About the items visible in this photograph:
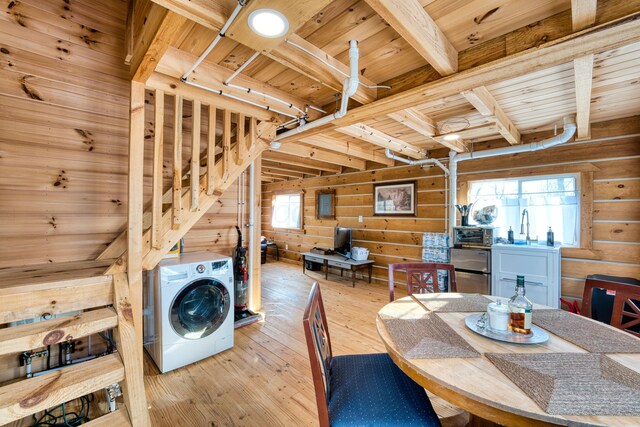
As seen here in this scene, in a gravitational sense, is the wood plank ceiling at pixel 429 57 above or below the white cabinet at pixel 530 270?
above

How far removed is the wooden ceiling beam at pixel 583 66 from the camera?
1.28m

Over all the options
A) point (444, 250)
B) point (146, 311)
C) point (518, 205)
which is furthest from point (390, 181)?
point (146, 311)

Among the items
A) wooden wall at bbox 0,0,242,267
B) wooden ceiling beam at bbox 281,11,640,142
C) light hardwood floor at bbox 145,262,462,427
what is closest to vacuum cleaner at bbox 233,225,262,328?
light hardwood floor at bbox 145,262,462,427

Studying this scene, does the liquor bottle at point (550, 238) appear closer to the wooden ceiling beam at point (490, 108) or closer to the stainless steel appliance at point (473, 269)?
the stainless steel appliance at point (473, 269)

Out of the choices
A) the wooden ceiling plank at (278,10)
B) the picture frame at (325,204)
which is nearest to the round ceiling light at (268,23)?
the wooden ceiling plank at (278,10)

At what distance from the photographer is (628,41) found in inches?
54.7

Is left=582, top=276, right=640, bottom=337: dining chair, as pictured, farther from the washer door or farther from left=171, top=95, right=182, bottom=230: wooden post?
left=171, top=95, right=182, bottom=230: wooden post

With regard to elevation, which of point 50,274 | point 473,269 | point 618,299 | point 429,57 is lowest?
point 473,269

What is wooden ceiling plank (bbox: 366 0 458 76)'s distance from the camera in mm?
1295

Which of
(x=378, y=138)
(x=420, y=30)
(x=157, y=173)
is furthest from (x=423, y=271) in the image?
(x=157, y=173)

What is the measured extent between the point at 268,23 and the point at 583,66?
6.78ft

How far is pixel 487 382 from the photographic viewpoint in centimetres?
91

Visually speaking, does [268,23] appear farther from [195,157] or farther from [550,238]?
[550,238]

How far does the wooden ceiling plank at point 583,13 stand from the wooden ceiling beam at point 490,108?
2.32 ft
